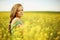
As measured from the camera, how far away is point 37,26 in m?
1.77

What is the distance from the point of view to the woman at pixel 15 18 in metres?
1.77

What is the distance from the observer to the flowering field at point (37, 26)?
173 centimetres

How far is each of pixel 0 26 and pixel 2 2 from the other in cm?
39

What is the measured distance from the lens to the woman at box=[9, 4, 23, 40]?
177 cm

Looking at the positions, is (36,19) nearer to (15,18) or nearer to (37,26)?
(37,26)

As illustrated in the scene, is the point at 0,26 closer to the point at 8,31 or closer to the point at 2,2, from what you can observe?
the point at 8,31

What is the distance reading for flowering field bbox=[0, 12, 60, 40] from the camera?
1.73 meters

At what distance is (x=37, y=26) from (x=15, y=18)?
0.36m

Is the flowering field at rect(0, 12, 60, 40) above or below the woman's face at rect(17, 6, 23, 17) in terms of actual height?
below

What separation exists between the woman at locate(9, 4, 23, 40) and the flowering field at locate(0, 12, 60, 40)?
6 centimetres

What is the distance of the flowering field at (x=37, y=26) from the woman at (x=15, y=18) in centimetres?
6

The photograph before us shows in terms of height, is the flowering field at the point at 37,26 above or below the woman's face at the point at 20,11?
below

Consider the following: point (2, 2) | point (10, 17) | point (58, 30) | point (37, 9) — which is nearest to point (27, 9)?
point (37, 9)

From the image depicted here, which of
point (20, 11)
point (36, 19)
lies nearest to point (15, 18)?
point (20, 11)
